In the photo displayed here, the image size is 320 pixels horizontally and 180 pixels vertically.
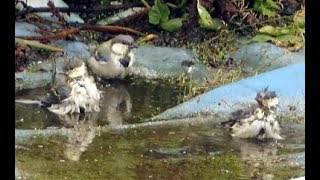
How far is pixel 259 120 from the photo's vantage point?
221 cm

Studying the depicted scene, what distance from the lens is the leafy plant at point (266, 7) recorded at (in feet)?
7.41

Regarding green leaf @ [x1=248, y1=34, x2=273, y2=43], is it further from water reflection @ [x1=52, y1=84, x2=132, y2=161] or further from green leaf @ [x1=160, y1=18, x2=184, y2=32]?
water reflection @ [x1=52, y1=84, x2=132, y2=161]

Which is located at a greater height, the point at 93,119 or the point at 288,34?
the point at 288,34

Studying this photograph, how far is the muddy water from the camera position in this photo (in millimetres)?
2125

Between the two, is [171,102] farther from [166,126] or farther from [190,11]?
[190,11]

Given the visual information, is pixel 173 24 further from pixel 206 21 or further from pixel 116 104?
pixel 116 104

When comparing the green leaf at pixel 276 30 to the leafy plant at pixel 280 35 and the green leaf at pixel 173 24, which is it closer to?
the leafy plant at pixel 280 35

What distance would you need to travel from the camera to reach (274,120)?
222cm

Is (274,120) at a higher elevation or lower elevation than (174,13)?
lower

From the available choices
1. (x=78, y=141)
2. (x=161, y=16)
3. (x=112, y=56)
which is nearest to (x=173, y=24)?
(x=161, y=16)

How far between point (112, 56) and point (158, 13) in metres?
0.17

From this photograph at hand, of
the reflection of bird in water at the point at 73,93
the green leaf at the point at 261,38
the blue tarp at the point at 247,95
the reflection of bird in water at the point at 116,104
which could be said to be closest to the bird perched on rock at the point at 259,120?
the blue tarp at the point at 247,95
